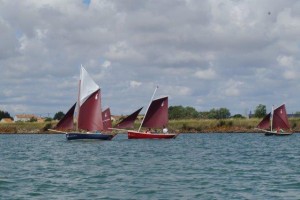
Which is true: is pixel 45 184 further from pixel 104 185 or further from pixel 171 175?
pixel 171 175

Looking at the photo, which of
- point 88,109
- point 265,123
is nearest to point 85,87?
point 88,109

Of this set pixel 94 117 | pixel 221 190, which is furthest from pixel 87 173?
pixel 94 117

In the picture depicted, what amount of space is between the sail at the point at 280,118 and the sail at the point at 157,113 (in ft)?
106

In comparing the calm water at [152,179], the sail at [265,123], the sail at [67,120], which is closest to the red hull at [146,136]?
the sail at [67,120]

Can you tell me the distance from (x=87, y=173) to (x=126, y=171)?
2672mm

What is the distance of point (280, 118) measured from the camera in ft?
393

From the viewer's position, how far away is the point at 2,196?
1160 inches

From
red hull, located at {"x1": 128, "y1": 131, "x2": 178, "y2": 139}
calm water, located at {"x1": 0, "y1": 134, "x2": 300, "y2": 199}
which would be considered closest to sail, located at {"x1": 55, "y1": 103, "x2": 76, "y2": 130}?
red hull, located at {"x1": 128, "y1": 131, "x2": 178, "y2": 139}

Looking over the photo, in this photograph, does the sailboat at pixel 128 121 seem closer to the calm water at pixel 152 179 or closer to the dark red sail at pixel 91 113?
the dark red sail at pixel 91 113

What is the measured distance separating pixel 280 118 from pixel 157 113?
35615 mm

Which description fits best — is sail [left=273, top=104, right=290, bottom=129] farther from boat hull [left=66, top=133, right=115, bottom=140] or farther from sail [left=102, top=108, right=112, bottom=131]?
boat hull [left=66, top=133, right=115, bottom=140]

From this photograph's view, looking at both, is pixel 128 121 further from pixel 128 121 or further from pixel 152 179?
pixel 152 179

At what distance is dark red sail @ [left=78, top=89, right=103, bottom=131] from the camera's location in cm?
8831

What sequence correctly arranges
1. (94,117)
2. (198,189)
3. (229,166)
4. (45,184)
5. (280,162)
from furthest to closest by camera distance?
1. (94,117)
2. (280,162)
3. (229,166)
4. (45,184)
5. (198,189)
